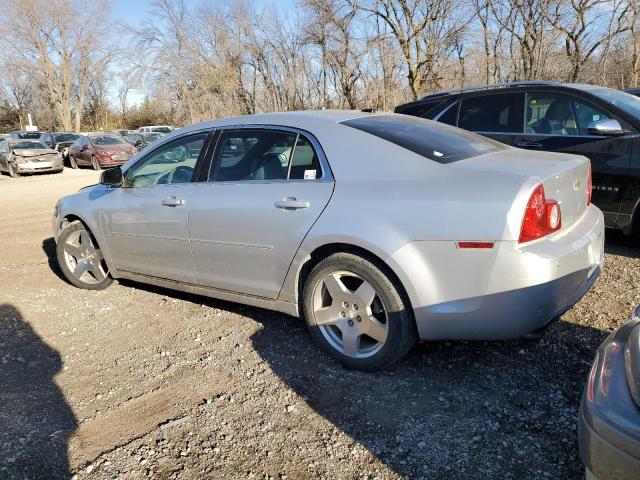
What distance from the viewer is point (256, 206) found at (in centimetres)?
336

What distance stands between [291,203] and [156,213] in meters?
1.37

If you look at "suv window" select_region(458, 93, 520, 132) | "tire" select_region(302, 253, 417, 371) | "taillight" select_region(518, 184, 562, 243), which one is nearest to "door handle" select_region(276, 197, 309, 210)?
"tire" select_region(302, 253, 417, 371)

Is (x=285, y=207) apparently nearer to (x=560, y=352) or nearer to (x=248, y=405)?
(x=248, y=405)

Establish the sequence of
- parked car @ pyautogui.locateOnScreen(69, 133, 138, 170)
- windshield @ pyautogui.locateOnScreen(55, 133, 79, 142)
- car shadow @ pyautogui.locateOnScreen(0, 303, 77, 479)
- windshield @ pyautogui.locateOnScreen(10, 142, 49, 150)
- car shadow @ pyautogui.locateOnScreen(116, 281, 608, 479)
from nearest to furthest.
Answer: car shadow @ pyautogui.locateOnScreen(116, 281, 608, 479)
car shadow @ pyautogui.locateOnScreen(0, 303, 77, 479)
windshield @ pyautogui.locateOnScreen(10, 142, 49, 150)
parked car @ pyautogui.locateOnScreen(69, 133, 138, 170)
windshield @ pyautogui.locateOnScreen(55, 133, 79, 142)

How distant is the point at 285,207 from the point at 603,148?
11.2 ft

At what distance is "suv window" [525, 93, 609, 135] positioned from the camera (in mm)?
5105

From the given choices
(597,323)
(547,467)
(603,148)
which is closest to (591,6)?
(603,148)

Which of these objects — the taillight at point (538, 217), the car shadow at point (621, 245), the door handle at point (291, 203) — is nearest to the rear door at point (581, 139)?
the car shadow at point (621, 245)

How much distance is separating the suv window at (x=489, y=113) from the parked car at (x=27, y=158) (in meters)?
18.3

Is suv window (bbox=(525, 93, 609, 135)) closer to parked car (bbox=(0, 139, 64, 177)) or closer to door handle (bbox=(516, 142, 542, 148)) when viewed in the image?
door handle (bbox=(516, 142, 542, 148))

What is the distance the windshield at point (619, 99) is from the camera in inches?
195

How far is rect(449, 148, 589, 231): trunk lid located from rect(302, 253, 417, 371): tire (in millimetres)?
809

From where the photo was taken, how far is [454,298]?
8.85ft

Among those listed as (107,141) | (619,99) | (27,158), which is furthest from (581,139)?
(107,141)
